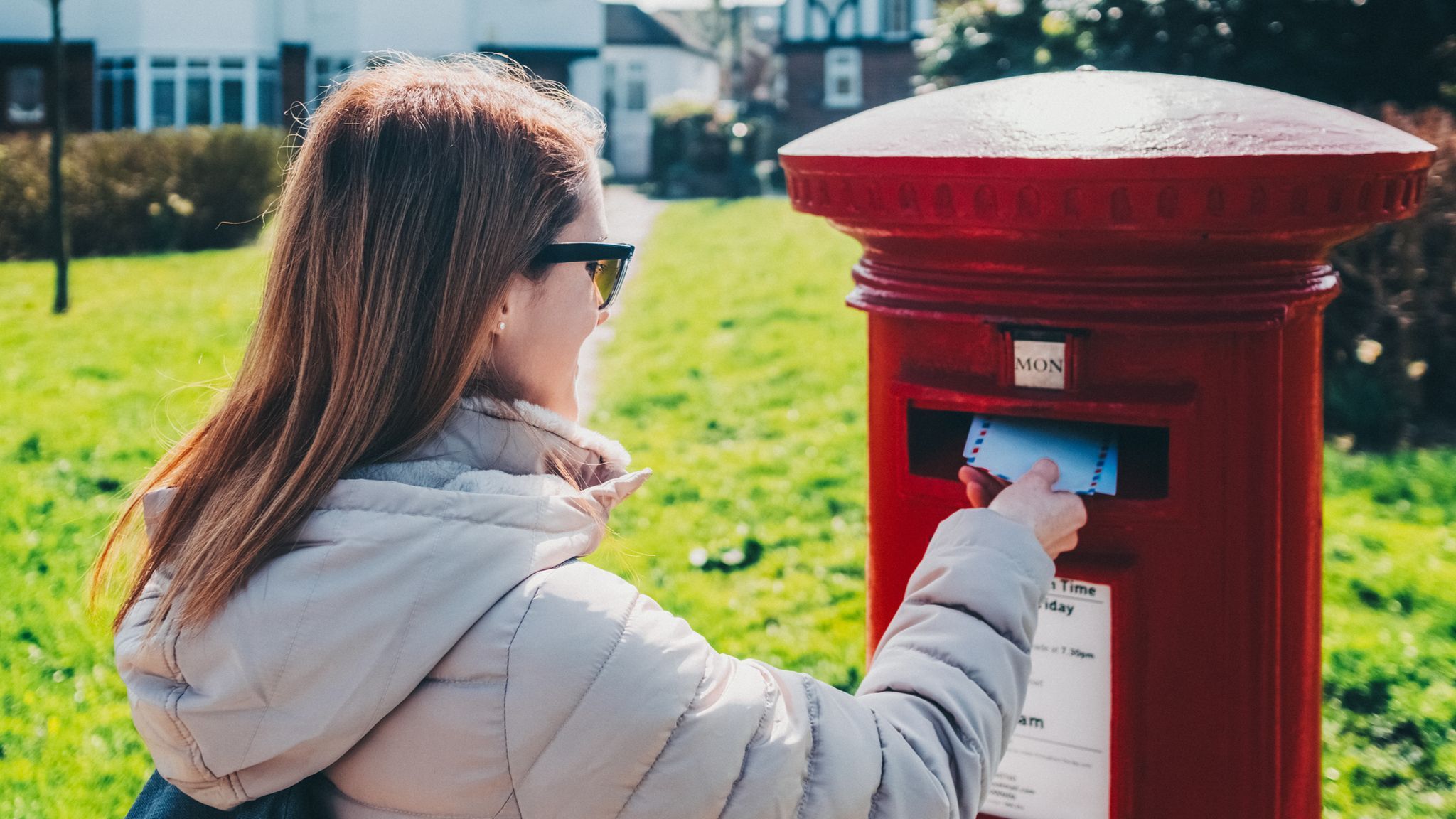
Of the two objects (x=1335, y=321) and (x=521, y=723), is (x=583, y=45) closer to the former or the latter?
(x=1335, y=321)

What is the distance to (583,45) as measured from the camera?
25.5m

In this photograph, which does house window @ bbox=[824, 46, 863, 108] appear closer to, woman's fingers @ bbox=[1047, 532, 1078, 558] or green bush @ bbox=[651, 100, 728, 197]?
green bush @ bbox=[651, 100, 728, 197]

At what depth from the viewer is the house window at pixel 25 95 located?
23.9m

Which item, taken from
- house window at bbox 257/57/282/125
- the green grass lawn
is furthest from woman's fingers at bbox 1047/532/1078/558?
house window at bbox 257/57/282/125

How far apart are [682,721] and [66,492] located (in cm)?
489

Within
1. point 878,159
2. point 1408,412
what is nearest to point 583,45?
point 1408,412

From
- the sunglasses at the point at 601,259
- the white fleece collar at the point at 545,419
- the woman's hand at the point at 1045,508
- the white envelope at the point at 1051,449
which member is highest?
the sunglasses at the point at 601,259

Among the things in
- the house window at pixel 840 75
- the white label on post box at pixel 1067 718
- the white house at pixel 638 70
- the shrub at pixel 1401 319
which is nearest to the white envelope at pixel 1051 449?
the white label on post box at pixel 1067 718

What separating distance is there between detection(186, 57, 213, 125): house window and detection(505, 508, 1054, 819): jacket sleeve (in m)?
24.5

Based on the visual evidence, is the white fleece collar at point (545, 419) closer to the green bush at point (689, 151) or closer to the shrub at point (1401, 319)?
the shrub at point (1401, 319)

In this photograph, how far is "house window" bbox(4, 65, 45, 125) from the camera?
23938 millimetres

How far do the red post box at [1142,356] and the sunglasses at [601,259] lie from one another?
13.9 inches

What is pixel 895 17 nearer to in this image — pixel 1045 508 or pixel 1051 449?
pixel 1051 449

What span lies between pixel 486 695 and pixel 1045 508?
0.74 metres
